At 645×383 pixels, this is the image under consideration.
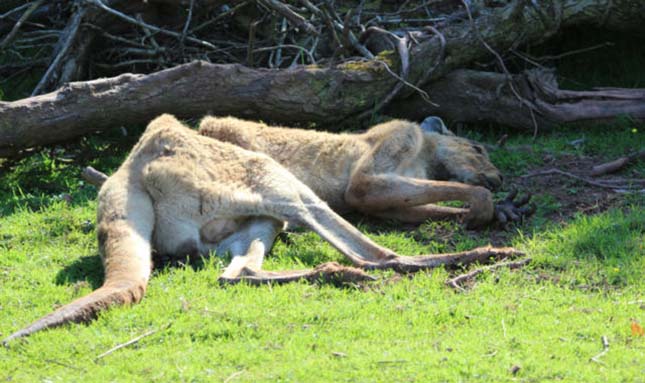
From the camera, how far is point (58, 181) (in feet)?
25.7

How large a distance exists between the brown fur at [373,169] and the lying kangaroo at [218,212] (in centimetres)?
70

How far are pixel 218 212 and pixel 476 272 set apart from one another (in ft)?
5.44

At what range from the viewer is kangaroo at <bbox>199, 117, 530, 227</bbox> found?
21.7 feet

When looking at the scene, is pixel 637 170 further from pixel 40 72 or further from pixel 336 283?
pixel 40 72

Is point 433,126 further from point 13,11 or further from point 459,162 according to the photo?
point 13,11

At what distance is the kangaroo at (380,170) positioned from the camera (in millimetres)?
6613

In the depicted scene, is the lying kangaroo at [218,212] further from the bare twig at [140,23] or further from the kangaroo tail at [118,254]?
the bare twig at [140,23]

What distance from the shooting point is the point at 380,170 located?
682cm

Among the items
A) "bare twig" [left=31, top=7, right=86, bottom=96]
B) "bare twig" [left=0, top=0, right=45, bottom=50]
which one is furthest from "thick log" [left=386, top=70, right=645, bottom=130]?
"bare twig" [left=0, top=0, right=45, bottom=50]

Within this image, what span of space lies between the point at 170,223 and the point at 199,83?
2458 millimetres

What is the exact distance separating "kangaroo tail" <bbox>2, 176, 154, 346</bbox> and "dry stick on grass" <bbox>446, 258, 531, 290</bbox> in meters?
A: 1.77

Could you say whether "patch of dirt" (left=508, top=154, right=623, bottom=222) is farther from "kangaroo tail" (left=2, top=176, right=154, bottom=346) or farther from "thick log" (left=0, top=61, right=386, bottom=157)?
"kangaroo tail" (left=2, top=176, right=154, bottom=346)

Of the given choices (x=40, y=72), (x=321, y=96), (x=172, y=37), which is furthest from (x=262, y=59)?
(x=40, y=72)

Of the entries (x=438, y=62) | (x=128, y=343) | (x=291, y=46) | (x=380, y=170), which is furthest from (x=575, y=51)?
(x=128, y=343)
